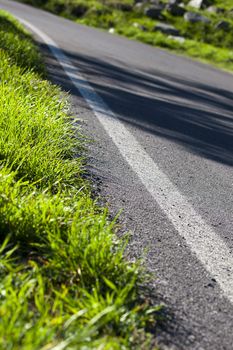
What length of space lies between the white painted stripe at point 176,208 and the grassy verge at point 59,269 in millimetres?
437

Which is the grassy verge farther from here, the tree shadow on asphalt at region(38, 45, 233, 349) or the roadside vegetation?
the roadside vegetation

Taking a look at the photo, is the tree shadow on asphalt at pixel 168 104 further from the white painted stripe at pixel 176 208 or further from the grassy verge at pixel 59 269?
the grassy verge at pixel 59 269

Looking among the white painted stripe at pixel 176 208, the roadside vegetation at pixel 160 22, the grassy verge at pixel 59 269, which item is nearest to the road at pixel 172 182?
the white painted stripe at pixel 176 208

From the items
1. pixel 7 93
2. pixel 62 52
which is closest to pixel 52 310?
pixel 7 93

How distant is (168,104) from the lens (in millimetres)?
7688

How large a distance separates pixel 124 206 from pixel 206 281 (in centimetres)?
87

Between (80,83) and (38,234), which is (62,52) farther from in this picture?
(38,234)

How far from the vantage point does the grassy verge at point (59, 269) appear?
202 cm

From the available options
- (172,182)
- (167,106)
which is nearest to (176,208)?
(172,182)

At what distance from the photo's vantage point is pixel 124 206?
3.59m

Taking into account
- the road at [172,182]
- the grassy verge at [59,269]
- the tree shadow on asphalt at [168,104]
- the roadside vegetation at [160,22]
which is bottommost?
the roadside vegetation at [160,22]

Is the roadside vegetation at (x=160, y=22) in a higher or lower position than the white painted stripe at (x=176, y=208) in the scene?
lower

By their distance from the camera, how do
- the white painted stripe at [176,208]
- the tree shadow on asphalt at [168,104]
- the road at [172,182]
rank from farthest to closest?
the tree shadow on asphalt at [168,104] < the white painted stripe at [176,208] < the road at [172,182]

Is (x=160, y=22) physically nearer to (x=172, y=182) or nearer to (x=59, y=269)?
(x=172, y=182)
